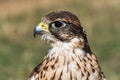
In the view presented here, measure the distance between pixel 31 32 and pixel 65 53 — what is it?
31.0ft

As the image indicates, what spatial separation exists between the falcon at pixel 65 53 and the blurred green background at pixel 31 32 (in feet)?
10.7

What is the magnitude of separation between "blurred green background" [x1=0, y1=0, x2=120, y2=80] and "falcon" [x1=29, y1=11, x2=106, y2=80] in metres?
3.27

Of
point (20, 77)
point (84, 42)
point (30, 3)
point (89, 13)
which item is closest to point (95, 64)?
point (84, 42)

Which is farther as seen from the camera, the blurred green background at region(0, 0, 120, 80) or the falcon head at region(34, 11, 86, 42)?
the blurred green background at region(0, 0, 120, 80)

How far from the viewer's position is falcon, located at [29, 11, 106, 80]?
1003 cm

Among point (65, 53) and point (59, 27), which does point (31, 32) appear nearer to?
point (59, 27)

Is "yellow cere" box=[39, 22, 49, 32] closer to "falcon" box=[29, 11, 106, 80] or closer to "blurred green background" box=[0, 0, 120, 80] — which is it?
"falcon" box=[29, 11, 106, 80]

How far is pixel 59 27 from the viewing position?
1021cm

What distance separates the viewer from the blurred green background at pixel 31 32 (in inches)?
579

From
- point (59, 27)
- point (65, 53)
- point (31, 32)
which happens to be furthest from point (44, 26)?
point (31, 32)

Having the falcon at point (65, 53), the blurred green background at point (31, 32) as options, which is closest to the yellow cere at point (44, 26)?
the falcon at point (65, 53)

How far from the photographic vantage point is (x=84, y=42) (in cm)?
1016

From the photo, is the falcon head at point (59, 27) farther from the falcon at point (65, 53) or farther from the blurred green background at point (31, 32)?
the blurred green background at point (31, 32)

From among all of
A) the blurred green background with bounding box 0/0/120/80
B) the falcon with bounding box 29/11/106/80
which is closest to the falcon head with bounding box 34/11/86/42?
the falcon with bounding box 29/11/106/80
